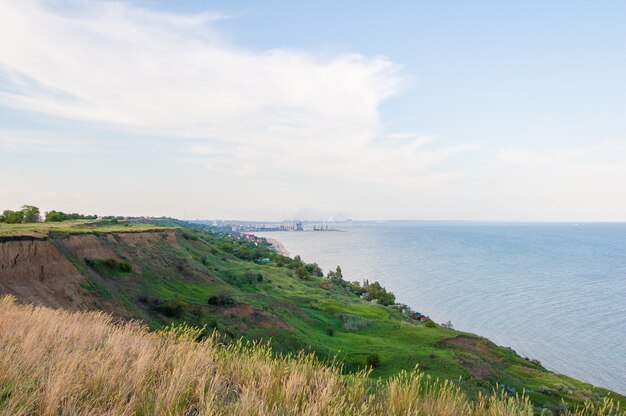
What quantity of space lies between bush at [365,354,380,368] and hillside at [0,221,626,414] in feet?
0.26

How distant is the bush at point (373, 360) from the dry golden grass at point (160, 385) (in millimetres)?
24672

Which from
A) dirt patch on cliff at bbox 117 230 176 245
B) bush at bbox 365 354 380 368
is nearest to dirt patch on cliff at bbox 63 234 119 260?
dirt patch on cliff at bbox 117 230 176 245

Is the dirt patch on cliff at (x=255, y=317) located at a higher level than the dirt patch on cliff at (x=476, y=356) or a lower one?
higher

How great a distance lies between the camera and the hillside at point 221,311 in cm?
2619

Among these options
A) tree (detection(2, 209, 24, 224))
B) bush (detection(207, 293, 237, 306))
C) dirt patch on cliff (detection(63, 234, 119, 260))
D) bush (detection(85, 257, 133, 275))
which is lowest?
bush (detection(207, 293, 237, 306))

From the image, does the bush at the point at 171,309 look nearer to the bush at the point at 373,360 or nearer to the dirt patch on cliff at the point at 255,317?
the dirt patch on cliff at the point at 255,317

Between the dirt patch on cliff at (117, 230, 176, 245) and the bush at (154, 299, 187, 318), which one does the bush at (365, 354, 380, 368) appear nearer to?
the bush at (154, 299, 187, 318)

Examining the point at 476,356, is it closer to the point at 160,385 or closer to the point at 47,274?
the point at 47,274

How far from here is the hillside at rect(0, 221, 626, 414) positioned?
26188mm

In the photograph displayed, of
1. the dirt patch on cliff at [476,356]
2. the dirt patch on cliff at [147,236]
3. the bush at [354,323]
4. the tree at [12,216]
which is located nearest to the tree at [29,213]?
the tree at [12,216]

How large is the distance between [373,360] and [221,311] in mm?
13230

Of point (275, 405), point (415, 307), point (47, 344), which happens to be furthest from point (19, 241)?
point (415, 307)

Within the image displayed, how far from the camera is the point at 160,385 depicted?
615 cm

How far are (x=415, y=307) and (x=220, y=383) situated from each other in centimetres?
7566
